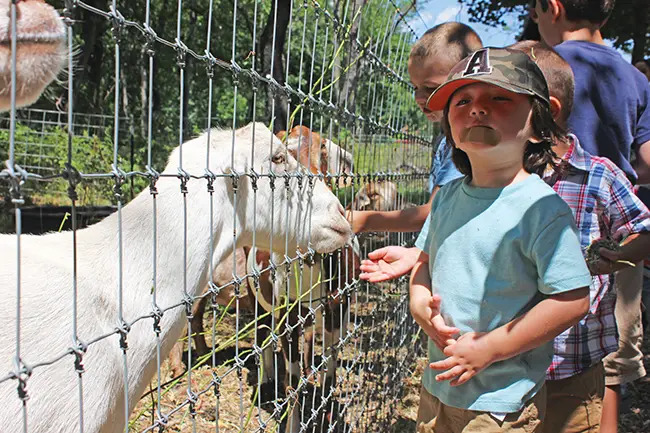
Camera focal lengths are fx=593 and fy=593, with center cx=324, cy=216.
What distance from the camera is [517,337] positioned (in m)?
1.76

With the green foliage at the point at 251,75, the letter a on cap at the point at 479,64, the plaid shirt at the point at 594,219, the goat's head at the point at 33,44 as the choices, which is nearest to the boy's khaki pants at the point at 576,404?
the plaid shirt at the point at 594,219

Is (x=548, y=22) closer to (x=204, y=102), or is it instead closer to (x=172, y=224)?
(x=172, y=224)

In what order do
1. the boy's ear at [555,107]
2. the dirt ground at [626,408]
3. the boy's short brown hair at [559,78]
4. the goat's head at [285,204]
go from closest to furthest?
the boy's ear at [555,107]
the boy's short brown hair at [559,78]
the goat's head at [285,204]
the dirt ground at [626,408]

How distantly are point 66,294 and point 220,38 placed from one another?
65.6ft

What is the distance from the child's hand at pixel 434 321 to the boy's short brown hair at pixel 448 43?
1388 millimetres

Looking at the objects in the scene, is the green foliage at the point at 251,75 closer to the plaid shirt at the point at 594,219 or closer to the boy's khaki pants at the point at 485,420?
the plaid shirt at the point at 594,219

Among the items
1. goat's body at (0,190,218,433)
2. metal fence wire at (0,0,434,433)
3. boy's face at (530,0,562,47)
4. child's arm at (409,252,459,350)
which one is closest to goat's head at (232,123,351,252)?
metal fence wire at (0,0,434,433)

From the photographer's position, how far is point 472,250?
1931 mm

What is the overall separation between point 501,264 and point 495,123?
17.6 inches

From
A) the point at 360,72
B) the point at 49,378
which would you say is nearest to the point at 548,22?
the point at 360,72

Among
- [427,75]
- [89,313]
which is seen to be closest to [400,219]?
[427,75]

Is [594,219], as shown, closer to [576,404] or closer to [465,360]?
[576,404]

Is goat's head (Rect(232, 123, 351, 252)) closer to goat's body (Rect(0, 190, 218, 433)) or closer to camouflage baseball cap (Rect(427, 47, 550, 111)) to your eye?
goat's body (Rect(0, 190, 218, 433))

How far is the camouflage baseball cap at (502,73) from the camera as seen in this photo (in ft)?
5.99
